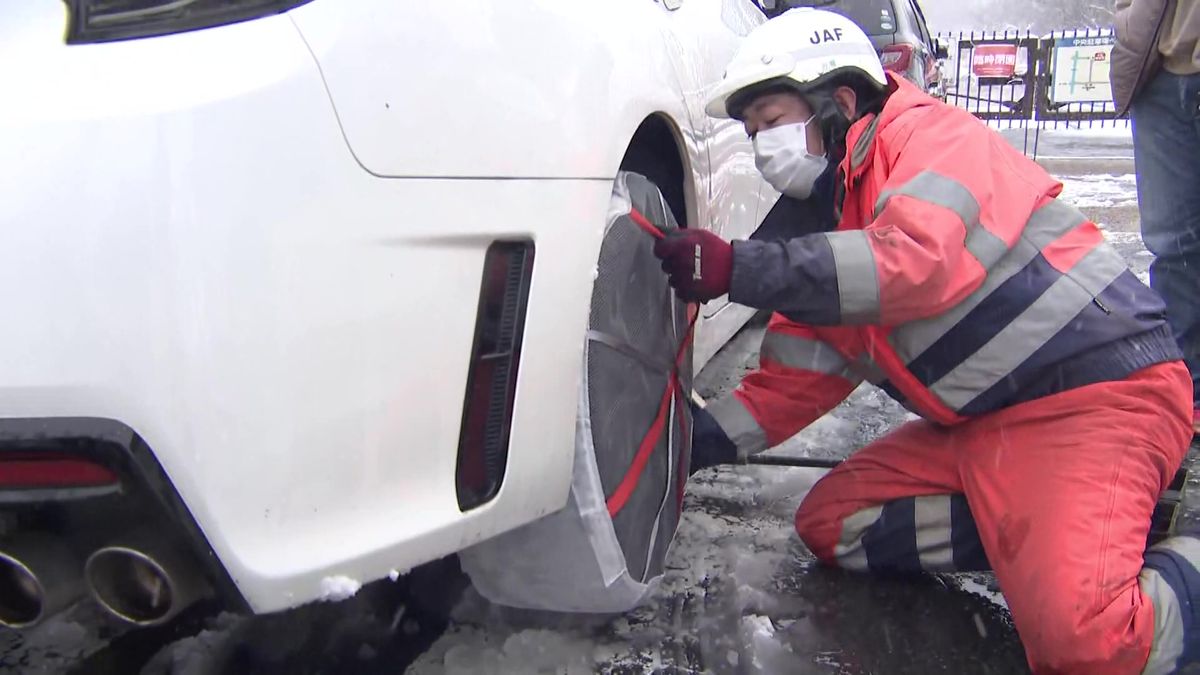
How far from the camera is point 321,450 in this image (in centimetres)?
121

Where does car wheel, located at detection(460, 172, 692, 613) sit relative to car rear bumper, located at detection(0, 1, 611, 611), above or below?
below

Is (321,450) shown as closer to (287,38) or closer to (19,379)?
(19,379)

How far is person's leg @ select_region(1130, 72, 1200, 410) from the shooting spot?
9.87 ft

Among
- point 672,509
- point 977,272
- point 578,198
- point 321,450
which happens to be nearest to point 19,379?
point 321,450

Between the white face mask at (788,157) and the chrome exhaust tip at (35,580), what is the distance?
4.63 feet

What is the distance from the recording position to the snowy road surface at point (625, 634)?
1.83 meters

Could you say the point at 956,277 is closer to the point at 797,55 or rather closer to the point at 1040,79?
the point at 797,55

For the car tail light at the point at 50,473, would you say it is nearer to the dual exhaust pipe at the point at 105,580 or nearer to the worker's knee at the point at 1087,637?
the dual exhaust pipe at the point at 105,580

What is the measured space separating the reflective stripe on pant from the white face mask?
0.59m

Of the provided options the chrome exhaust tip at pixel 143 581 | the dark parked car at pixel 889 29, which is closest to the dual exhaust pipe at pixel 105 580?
the chrome exhaust tip at pixel 143 581

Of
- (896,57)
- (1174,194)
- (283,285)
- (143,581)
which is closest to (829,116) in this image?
(283,285)

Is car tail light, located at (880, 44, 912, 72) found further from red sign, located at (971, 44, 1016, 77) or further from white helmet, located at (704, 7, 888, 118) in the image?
red sign, located at (971, 44, 1016, 77)

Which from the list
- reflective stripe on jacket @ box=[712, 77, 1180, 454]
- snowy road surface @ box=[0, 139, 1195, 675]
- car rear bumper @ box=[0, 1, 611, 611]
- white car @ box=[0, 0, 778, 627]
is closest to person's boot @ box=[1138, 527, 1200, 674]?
snowy road surface @ box=[0, 139, 1195, 675]

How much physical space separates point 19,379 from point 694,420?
4.96 feet
